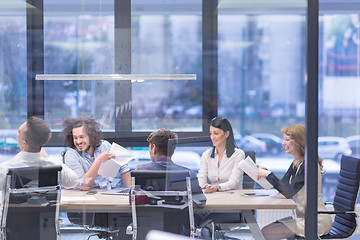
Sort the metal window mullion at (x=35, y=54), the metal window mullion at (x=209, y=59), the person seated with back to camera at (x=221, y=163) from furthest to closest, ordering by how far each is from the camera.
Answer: the metal window mullion at (x=209, y=59) → the metal window mullion at (x=35, y=54) → the person seated with back to camera at (x=221, y=163)

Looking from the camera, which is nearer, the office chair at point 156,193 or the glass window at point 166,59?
the office chair at point 156,193

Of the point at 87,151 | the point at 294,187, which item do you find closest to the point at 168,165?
the point at 87,151

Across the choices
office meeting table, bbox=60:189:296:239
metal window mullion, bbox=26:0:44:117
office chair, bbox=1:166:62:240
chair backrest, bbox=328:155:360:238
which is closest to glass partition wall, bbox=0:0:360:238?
metal window mullion, bbox=26:0:44:117

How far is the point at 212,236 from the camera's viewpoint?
3748mm

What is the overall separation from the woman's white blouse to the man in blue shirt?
0.63m

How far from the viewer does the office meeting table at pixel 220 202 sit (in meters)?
3.56

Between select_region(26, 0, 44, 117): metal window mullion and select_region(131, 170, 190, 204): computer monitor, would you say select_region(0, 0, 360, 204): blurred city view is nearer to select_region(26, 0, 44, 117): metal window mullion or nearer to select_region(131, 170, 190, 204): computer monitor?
select_region(26, 0, 44, 117): metal window mullion

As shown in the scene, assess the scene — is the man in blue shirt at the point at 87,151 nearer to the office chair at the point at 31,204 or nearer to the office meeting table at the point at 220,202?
the office meeting table at the point at 220,202

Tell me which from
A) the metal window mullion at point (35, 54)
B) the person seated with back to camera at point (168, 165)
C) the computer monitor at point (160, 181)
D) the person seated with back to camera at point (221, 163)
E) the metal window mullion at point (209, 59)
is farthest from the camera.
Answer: the metal window mullion at point (209, 59)

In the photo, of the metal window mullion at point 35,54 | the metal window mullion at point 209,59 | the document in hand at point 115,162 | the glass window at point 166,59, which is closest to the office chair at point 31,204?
the document in hand at point 115,162

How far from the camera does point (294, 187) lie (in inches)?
143

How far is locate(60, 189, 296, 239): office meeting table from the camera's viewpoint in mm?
3562

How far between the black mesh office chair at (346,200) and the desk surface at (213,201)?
0.47 metres

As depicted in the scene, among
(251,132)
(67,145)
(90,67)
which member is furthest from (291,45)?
(67,145)
